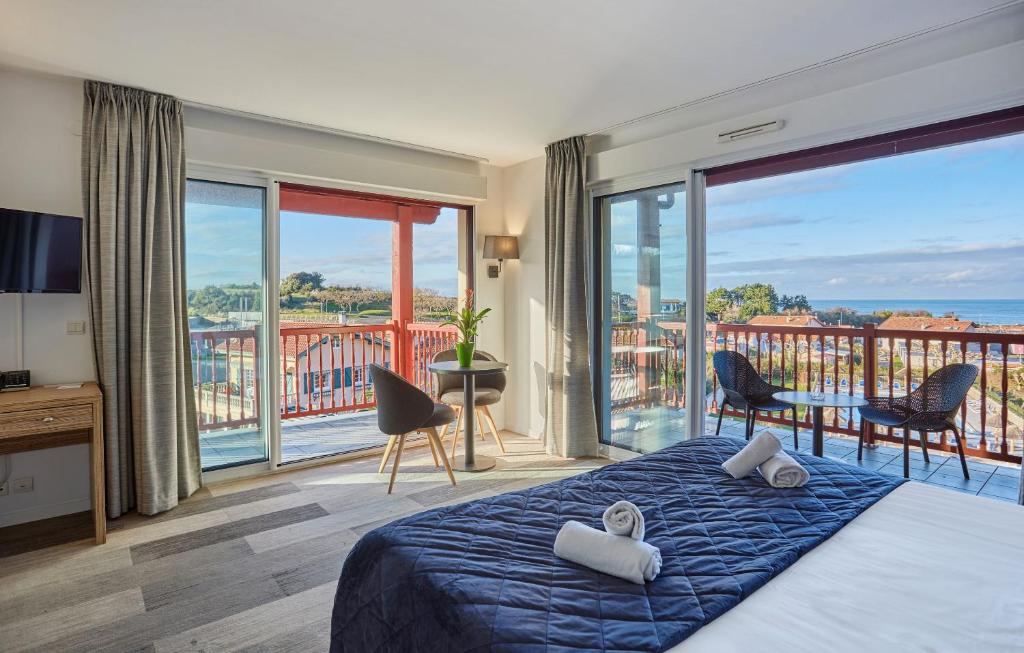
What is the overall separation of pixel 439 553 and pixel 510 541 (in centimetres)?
22

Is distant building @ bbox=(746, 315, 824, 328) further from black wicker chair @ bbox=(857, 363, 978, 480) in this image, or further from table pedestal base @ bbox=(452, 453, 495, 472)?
table pedestal base @ bbox=(452, 453, 495, 472)

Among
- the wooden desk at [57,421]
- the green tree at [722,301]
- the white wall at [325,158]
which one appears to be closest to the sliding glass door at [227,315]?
the white wall at [325,158]

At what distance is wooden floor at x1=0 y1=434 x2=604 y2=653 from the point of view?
211 cm

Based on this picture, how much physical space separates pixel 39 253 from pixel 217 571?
6.70 ft

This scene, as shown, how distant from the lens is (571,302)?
4477mm

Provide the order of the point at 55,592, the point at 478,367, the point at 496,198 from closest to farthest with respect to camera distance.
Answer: the point at 55,592 < the point at 478,367 < the point at 496,198

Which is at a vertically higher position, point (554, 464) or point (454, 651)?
point (454, 651)

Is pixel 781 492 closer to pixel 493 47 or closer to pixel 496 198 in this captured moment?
pixel 493 47

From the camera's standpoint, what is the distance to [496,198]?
5.35m

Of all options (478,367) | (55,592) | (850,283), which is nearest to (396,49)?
(478,367)

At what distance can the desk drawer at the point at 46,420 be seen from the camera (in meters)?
2.64

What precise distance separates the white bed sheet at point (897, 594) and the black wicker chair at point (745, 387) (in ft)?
8.66

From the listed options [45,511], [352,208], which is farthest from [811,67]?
[45,511]

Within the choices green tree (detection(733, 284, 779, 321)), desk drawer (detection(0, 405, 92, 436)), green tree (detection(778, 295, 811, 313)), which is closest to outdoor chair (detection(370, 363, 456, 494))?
desk drawer (detection(0, 405, 92, 436))
